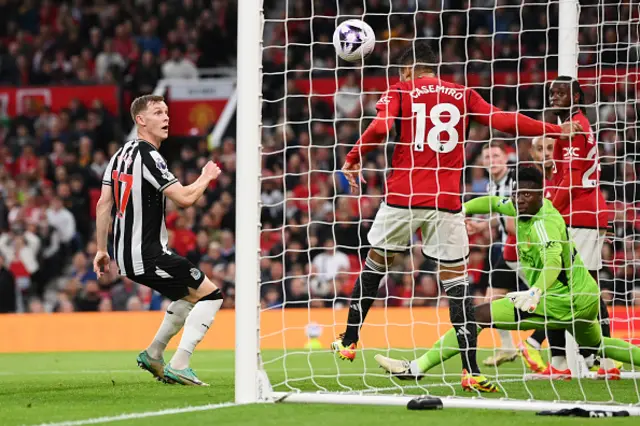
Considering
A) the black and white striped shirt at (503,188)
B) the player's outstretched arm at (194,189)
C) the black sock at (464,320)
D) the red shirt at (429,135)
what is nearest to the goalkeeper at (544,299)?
the black sock at (464,320)

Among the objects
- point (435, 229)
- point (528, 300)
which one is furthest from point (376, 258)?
point (528, 300)

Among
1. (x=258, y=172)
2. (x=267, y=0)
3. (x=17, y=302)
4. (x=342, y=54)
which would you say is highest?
(x=267, y=0)

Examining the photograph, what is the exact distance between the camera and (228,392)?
6.98 m

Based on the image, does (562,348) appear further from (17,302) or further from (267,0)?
(267,0)

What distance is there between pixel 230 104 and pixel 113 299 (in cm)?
482

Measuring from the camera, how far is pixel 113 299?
15383 millimetres

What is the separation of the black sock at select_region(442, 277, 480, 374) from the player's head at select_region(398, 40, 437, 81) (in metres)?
1.36

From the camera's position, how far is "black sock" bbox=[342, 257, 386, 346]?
733 cm

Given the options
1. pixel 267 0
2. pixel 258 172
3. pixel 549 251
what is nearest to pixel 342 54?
pixel 258 172

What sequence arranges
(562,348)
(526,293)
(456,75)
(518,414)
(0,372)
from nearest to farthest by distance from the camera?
(518,414), (526,293), (562,348), (0,372), (456,75)

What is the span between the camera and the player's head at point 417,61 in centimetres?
711

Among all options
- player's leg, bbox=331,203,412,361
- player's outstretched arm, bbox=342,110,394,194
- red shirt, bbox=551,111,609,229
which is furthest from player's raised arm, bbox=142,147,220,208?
red shirt, bbox=551,111,609,229

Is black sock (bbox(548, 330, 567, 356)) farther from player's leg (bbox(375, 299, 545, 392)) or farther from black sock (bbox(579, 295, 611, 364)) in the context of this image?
player's leg (bbox(375, 299, 545, 392))

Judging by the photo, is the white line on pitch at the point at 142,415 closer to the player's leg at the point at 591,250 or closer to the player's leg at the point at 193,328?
the player's leg at the point at 193,328
